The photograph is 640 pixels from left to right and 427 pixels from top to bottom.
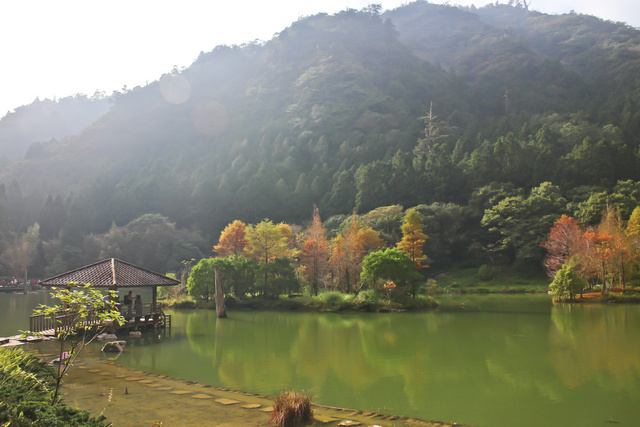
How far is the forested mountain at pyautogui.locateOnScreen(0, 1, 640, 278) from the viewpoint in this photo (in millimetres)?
48406

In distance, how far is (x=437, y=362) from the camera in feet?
38.2

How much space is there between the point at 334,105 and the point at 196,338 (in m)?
83.9

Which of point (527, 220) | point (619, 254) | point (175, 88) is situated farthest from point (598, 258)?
point (175, 88)

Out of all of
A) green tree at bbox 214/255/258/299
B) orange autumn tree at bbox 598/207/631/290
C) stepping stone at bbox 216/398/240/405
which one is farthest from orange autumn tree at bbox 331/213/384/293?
stepping stone at bbox 216/398/240/405

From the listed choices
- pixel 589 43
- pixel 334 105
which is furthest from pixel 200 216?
pixel 589 43

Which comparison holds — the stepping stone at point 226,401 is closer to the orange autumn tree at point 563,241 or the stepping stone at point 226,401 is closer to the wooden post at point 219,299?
the wooden post at point 219,299

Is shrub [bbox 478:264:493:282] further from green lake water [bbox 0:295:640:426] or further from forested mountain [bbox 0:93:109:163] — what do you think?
forested mountain [bbox 0:93:109:163]

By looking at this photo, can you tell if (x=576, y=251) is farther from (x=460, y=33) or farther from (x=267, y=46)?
(x=460, y=33)

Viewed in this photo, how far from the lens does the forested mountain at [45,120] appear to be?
112625 millimetres

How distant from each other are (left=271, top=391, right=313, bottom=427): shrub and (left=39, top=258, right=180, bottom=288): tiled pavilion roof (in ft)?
38.9

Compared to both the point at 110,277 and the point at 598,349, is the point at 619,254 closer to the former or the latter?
the point at 598,349

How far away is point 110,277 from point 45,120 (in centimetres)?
12765

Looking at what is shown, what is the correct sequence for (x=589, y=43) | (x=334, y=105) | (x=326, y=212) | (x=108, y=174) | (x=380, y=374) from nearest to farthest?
(x=380, y=374) → (x=326, y=212) → (x=108, y=174) → (x=334, y=105) → (x=589, y=43)

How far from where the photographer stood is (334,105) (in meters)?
95.2
